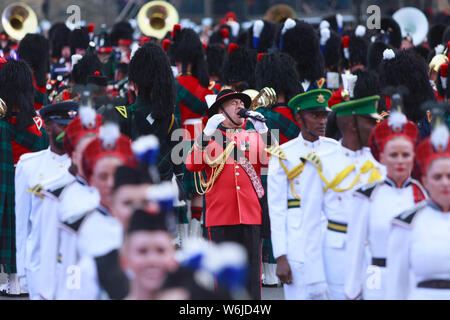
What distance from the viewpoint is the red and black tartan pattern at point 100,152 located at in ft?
14.9

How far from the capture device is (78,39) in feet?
44.2

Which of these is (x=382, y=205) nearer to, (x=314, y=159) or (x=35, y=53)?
(x=314, y=159)

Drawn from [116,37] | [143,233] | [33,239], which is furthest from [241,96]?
[116,37]

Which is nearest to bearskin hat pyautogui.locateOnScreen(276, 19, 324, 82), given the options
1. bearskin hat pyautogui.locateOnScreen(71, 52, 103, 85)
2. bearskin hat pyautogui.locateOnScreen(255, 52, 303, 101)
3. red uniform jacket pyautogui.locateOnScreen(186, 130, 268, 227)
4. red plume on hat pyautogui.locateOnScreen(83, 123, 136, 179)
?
bearskin hat pyautogui.locateOnScreen(255, 52, 303, 101)

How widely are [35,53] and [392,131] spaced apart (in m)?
6.99

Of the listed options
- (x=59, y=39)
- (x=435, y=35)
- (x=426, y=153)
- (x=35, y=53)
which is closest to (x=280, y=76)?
(x=426, y=153)

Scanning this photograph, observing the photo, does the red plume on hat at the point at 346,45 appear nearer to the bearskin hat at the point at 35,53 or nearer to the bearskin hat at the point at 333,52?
the bearskin hat at the point at 333,52

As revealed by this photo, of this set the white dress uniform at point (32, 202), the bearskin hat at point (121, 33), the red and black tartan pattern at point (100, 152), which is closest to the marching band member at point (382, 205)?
the red and black tartan pattern at point (100, 152)

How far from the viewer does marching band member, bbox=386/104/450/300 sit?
456 cm

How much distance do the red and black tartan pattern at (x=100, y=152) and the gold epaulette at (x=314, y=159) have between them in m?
1.19

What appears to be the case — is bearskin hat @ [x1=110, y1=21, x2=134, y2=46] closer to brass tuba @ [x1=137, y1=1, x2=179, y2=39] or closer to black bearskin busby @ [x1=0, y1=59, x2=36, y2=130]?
brass tuba @ [x1=137, y1=1, x2=179, y2=39]

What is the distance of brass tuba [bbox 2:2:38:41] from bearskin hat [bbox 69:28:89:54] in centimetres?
99

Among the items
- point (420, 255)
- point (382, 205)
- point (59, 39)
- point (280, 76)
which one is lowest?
point (420, 255)
